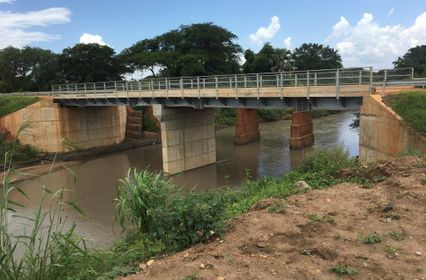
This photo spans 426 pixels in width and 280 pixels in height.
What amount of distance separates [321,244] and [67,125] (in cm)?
3933

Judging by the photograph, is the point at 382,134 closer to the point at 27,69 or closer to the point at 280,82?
the point at 280,82

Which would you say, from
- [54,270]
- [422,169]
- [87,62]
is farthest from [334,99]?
[87,62]

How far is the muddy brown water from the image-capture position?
2121 cm

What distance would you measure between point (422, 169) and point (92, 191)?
70.4ft

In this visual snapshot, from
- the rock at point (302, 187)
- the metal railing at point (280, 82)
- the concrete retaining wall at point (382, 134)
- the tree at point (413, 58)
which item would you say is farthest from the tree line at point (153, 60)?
the rock at point (302, 187)

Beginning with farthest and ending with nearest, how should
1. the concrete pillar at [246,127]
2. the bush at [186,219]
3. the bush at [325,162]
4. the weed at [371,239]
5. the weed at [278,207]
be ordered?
the concrete pillar at [246,127], the bush at [325,162], the weed at [278,207], the bush at [186,219], the weed at [371,239]

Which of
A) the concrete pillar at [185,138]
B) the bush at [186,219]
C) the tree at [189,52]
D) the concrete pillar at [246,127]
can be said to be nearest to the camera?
the bush at [186,219]

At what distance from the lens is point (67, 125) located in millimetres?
42375

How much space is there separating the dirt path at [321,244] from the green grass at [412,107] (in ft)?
19.3

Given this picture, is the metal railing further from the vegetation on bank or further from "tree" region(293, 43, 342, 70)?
"tree" region(293, 43, 342, 70)

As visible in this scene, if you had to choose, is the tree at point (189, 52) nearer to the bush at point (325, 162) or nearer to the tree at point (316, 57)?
the tree at point (316, 57)

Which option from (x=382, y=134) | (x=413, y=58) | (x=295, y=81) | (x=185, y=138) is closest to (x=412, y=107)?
(x=382, y=134)

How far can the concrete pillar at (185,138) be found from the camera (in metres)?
31.6

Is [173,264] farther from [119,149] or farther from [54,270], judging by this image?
[119,149]
